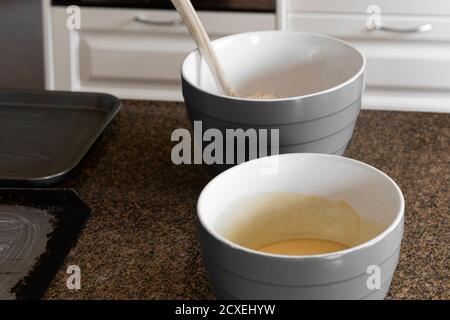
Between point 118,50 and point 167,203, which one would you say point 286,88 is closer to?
point 167,203

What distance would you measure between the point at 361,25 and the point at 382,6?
7cm

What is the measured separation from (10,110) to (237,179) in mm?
481

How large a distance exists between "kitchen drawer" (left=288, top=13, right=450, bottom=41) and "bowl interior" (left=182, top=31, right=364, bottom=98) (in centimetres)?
88

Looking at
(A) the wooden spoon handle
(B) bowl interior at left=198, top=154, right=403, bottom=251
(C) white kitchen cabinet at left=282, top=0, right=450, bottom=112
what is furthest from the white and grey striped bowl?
(C) white kitchen cabinet at left=282, top=0, right=450, bottom=112

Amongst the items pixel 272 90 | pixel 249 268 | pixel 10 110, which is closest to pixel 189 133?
pixel 272 90

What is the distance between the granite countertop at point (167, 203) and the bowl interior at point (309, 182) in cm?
8

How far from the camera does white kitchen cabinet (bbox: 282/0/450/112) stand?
1.88 m

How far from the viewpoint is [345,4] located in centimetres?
189

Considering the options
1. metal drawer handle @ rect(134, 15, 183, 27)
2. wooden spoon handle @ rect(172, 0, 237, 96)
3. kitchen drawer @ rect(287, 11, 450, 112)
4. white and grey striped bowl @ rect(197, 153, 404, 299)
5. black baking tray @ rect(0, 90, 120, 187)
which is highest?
wooden spoon handle @ rect(172, 0, 237, 96)

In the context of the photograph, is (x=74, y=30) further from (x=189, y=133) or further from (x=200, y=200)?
(x=200, y=200)

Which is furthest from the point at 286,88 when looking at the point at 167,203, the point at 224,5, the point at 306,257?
the point at 224,5

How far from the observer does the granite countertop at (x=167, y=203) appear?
2.61ft

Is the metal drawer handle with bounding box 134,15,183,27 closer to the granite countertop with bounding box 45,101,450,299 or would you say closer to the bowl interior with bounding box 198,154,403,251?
the granite countertop with bounding box 45,101,450,299

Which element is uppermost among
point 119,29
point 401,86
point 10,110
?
point 10,110
